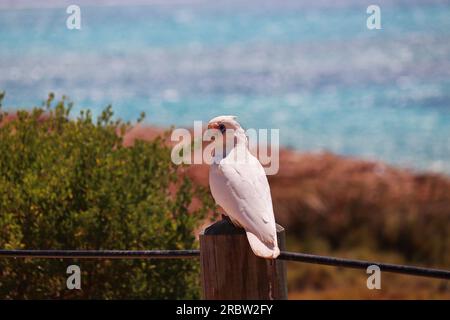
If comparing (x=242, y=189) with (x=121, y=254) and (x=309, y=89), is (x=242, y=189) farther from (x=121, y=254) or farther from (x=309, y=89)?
(x=309, y=89)

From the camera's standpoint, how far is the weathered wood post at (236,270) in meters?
2.95

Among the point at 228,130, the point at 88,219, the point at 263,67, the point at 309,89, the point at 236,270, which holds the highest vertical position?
the point at 263,67

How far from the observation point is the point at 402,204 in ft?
31.7

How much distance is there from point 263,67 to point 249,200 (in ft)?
101

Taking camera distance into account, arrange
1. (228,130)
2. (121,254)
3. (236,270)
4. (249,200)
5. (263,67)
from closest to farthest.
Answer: (236,270) → (249,200) → (121,254) → (228,130) → (263,67)

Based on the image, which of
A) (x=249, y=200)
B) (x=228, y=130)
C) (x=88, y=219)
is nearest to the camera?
(x=249, y=200)

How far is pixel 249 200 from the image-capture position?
3115 millimetres

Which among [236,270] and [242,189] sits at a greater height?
[242,189]

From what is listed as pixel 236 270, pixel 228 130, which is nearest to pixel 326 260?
pixel 236 270

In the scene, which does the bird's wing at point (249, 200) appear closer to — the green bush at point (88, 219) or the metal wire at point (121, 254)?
the metal wire at point (121, 254)

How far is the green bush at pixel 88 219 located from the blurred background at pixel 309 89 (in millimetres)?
2727
